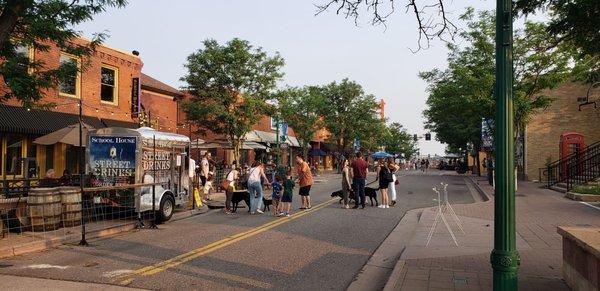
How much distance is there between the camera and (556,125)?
107ft

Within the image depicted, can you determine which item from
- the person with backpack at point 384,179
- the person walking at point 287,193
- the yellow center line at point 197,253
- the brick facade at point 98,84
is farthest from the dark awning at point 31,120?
the person with backpack at point 384,179

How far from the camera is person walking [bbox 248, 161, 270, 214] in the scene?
15297 mm

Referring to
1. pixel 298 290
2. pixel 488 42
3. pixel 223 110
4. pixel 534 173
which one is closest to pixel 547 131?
pixel 534 173

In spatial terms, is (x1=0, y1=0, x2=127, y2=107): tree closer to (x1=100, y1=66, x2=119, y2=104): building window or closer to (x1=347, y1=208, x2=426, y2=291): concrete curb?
(x1=347, y1=208, x2=426, y2=291): concrete curb

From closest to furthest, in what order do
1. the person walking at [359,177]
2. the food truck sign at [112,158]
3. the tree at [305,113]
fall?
the food truck sign at [112,158], the person walking at [359,177], the tree at [305,113]

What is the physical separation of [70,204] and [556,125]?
2996 centimetres

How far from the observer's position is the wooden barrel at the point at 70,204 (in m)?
11.5

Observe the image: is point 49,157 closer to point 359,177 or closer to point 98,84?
point 98,84

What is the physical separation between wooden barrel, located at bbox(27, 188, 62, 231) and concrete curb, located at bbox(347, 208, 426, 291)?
689 cm

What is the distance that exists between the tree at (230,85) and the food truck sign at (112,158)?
11899mm

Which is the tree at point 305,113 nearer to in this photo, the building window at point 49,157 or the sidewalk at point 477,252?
the building window at point 49,157

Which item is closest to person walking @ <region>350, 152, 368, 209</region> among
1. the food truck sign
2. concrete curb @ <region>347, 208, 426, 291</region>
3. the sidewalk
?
the sidewalk

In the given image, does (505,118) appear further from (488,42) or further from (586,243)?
(488,42)

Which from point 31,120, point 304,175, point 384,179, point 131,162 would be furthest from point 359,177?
point 31,120
